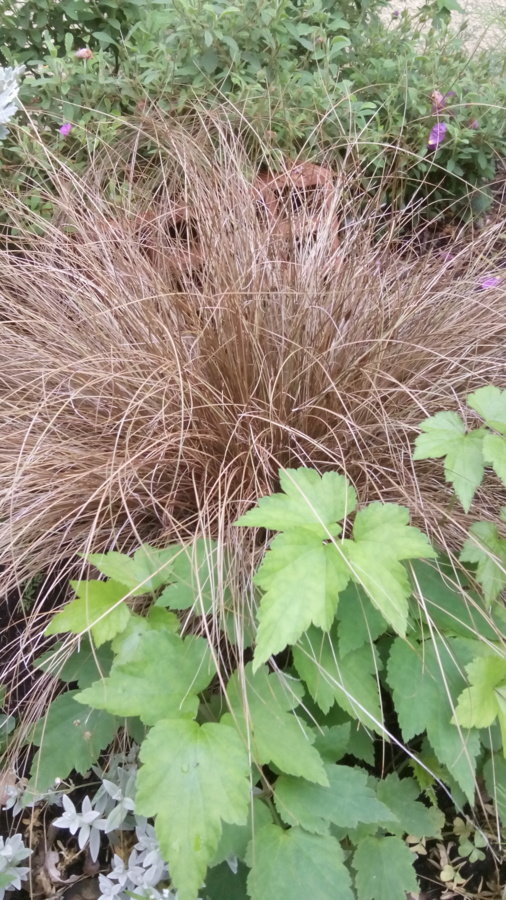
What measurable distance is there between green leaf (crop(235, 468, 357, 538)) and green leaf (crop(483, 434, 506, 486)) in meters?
0.21

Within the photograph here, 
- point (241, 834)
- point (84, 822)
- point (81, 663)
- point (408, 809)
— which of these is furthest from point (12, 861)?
point (408, 809)

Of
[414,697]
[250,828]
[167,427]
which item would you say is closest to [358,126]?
[167,427]

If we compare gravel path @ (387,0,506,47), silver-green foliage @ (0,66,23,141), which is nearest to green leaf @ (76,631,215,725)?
silver-green foliage @ (0,66,23,141)

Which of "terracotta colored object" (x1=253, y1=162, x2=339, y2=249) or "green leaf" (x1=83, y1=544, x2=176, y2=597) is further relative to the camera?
"terracotta colored object" (x1=253, y1=162, x2=339, y2=249)

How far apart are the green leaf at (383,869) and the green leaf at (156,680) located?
370mm

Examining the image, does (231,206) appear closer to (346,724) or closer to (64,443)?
(64,443)

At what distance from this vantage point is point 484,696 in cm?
97

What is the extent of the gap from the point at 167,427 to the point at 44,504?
0.29m

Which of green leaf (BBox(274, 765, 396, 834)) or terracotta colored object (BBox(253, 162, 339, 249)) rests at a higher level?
terracotta colored object (BBox(253, 162, 339, 249))

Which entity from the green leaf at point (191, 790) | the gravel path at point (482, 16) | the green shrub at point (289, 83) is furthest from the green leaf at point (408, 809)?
the gravel path at point (482, 16)

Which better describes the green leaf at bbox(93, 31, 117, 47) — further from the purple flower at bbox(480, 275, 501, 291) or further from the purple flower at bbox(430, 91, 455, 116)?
the purple flower at bbox(480, 275, 501, 291)

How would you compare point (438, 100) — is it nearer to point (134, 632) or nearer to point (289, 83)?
point (289, 83)

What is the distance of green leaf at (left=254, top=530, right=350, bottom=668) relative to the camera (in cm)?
82

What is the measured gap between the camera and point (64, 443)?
1.33 meters
